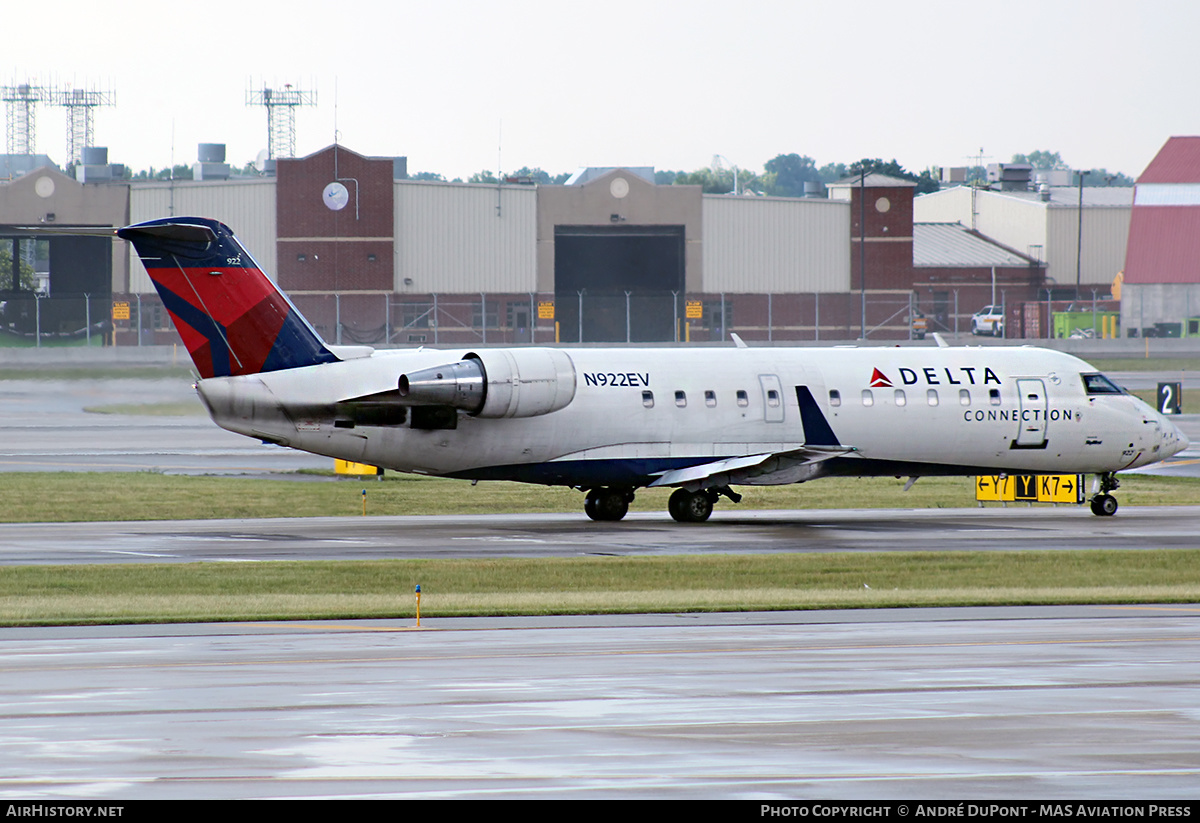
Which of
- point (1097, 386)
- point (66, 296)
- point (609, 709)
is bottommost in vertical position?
point (609, 709)

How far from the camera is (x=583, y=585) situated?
24.7 metres

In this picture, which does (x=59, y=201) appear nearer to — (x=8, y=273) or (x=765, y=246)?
(x=8, y=273)

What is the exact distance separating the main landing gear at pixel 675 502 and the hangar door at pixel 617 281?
57763 mm

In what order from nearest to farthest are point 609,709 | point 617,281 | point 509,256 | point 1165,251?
point 609,709 < point 509,256 < point 617,281 < point 1165,251

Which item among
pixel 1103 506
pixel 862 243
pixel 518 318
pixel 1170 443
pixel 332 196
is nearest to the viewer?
pixel 1103 506

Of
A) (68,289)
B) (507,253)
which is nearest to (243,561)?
(507,253)

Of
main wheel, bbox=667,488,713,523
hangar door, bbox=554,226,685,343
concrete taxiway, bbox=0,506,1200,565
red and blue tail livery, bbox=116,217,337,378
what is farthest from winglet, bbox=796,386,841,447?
hangar door, bbox=554,226,685,343

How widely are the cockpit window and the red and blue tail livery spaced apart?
18078 millimetres

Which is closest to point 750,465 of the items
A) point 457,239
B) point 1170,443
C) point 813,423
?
point 813,423

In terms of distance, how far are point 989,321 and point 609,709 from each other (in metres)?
105

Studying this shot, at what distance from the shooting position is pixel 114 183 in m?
94.5

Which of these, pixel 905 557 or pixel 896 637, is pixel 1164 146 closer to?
pixel 905 557

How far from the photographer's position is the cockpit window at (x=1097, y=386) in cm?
3624

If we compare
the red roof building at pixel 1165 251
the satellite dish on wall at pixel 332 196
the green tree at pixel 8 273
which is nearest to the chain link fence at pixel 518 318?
the satellite dish on wall at pixel 332 196
